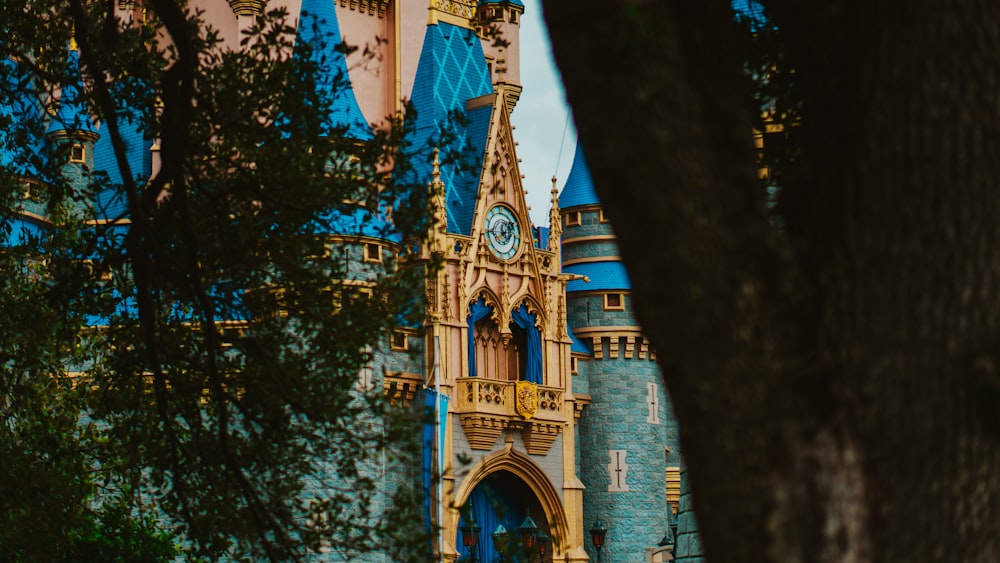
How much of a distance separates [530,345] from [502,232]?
296 cm

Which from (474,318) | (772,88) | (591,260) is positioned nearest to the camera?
(772,88)

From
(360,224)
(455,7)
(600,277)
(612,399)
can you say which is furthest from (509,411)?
(360,224)

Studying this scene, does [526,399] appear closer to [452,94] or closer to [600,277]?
[600,277]

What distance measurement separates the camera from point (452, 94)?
116ft

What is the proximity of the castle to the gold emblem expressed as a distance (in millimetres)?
38

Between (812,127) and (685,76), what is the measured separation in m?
0.42

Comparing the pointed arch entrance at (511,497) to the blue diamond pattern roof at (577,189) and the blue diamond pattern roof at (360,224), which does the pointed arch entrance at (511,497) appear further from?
the blue diamond pattern roof at (360,224)

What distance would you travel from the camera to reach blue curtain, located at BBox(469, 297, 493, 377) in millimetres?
31984

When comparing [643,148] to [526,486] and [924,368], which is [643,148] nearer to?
[924,368]

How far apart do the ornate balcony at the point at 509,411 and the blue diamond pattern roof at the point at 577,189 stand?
6.06 m

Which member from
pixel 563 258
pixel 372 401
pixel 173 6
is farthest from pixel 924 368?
pixel 563 258

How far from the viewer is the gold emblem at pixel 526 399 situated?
3256 centimetres

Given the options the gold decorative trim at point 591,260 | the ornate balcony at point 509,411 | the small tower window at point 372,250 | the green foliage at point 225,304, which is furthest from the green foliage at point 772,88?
the gold decorative trim at point 591,260

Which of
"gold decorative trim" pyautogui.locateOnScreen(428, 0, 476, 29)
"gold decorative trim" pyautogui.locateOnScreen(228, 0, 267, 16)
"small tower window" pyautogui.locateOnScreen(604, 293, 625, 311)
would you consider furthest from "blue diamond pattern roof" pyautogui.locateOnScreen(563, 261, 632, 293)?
"gold decorative trim" pyautogui.locateOnScreen(228, 0, 267, 16)
